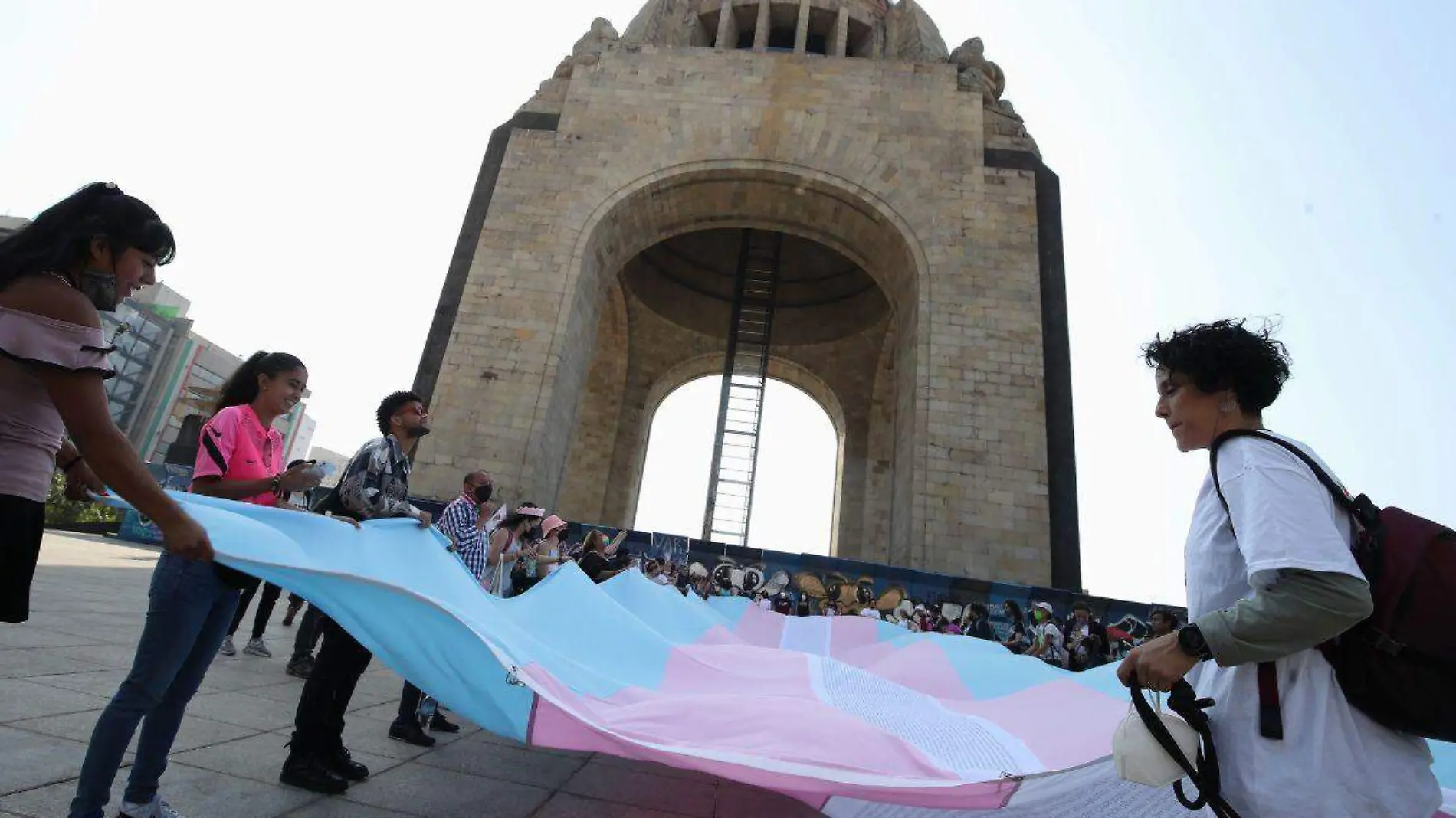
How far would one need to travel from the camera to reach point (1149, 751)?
1.57 m

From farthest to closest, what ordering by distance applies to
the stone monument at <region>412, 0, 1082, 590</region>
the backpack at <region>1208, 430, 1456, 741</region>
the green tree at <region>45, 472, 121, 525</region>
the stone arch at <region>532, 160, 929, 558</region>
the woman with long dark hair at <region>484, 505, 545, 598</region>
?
the green tree at <region>45, 472, 121, 525</region> < the stone arch at <region>532, 160, 929, 558</region> < the stone monument at <region>412, 0, 1082, 590</region> < the woman with long dark hair at <region>484, 505, 545, 598</region> < the backpack at <region>1208, 430, 1456, 741</region>

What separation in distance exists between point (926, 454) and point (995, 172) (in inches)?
257

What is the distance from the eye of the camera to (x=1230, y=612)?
4.87ft

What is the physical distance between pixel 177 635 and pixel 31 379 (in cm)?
98

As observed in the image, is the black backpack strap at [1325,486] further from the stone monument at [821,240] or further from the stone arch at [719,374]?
the stone arch at [719,374]

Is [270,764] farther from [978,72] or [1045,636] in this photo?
[978,72]

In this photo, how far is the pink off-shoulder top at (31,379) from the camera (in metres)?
Answer: 1.61

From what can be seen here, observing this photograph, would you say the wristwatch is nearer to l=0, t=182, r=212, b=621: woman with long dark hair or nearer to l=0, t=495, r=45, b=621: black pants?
l=0, t=182, r=212, b=621: woman with long dark hair

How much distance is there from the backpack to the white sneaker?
315cm

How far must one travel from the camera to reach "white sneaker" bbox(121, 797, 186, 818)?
216cm

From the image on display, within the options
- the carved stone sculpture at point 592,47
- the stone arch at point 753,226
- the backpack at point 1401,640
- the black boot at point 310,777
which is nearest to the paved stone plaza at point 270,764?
the black boot at point 310,777

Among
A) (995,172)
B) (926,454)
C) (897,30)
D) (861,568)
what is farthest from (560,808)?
(897,30)

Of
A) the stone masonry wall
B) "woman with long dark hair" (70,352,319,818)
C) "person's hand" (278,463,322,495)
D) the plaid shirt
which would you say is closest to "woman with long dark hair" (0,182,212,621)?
"woman with long dark hair" (70,352,319,818)

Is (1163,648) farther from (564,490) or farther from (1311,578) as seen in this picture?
(564,490)
